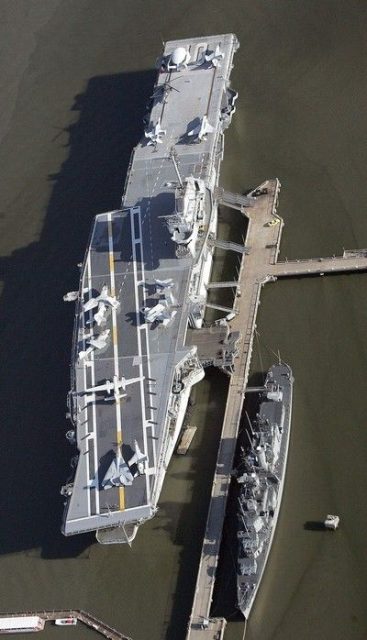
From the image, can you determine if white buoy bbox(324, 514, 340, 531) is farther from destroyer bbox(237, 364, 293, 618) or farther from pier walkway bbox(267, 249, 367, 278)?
pier walkway bbox(267, 249, 367, 278)

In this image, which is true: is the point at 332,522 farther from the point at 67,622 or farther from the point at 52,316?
the point at 52,316

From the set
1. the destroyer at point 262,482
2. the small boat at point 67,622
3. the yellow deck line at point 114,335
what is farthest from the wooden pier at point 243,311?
the small boat at point 67,622

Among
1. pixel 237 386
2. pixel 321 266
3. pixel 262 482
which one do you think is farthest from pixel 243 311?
pixel 262 482

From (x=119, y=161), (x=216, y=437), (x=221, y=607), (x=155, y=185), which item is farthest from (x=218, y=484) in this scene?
(x=119, y=161)

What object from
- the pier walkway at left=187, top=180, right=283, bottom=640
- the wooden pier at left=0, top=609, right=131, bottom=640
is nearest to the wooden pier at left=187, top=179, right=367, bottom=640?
the pier walkway at left=187, top=180, right=283, bottom=640

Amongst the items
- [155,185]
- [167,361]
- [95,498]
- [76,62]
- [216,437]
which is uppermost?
[76,62]

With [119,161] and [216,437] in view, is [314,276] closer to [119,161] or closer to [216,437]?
[216,437]
